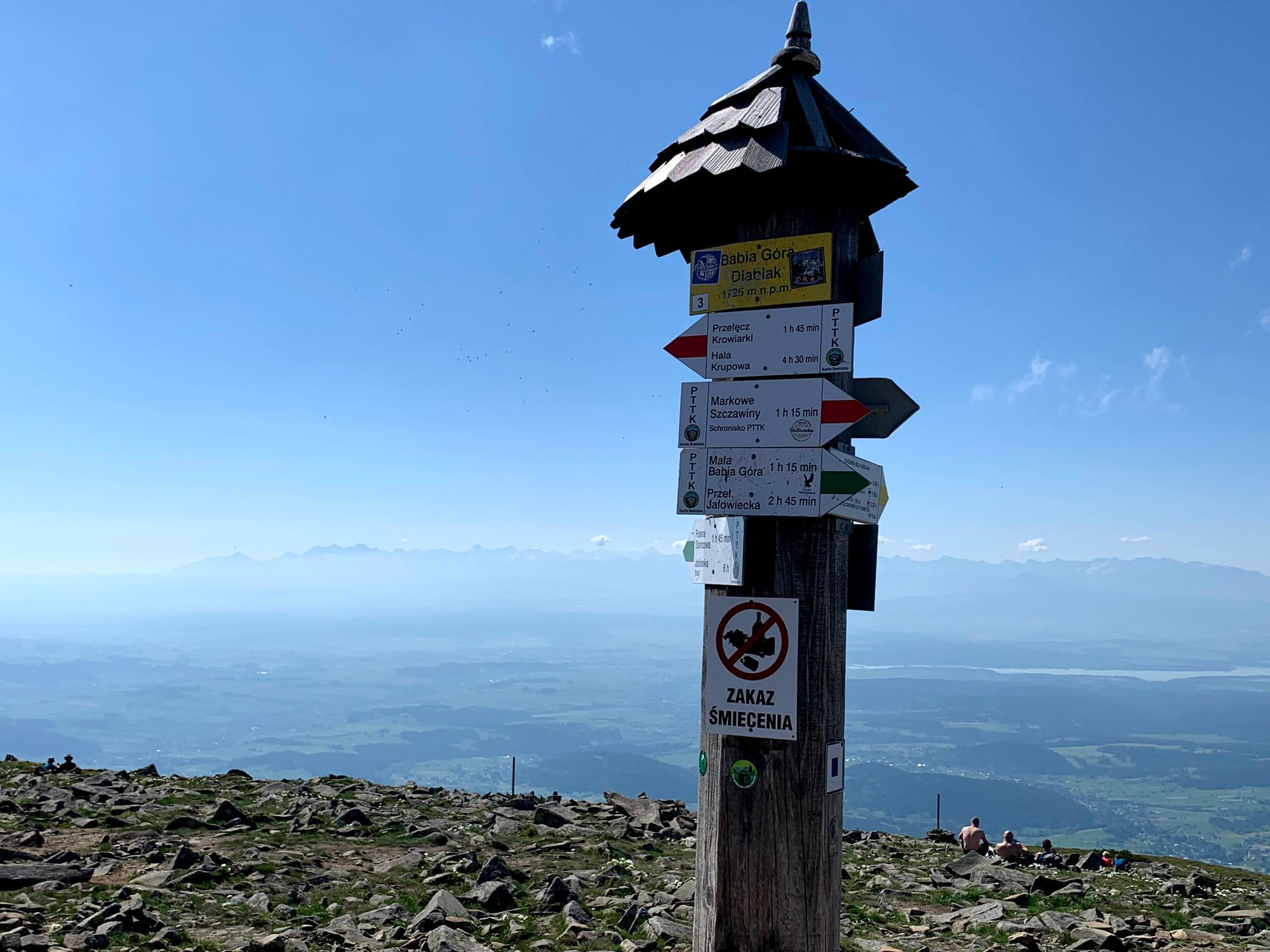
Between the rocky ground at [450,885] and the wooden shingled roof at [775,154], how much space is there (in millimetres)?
7153

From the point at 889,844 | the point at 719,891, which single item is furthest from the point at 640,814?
the point at 719,891

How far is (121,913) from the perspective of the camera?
8469 mm

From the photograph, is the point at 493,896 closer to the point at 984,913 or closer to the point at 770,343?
the point at 984,913

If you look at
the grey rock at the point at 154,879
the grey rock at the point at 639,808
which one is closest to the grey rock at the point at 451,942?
the grey rock at the point at 154,879

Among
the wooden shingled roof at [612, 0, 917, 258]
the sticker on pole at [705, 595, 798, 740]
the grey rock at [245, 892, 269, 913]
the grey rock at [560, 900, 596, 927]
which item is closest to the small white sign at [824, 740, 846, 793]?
the sticker on pole at [705, 595, 798, 740]

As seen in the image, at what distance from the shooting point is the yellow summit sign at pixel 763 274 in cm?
496

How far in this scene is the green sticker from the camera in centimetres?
479

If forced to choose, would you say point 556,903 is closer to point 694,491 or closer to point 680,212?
point 694,491

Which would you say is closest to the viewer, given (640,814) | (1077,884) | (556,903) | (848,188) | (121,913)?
(848,188)

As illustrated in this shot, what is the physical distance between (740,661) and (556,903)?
6883 mm

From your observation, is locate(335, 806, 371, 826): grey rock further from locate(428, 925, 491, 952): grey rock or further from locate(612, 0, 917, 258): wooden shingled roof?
locate(612, 0, 917, 258): wooden shingled roof

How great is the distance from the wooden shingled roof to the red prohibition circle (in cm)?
241

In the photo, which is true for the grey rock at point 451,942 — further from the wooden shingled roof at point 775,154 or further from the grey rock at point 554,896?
the wooden shingled roof at point 775,154

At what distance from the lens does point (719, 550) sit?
503 centimetres
